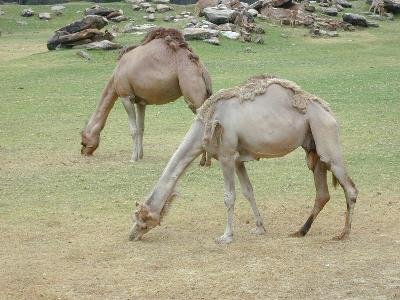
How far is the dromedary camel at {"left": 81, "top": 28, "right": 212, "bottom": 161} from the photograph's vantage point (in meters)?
12.7

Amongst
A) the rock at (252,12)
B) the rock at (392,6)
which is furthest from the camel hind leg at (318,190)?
the rock at (392,6)

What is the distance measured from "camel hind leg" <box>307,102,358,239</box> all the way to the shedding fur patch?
10cm

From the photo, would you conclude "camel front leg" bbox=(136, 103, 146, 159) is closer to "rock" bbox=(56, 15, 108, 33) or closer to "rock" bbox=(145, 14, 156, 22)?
"rock" bbox=(56, 15, 108, 33)

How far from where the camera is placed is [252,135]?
8812mm

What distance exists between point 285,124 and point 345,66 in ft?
53.8

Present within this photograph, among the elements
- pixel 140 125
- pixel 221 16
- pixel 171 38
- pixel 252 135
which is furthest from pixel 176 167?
pixel 221 16

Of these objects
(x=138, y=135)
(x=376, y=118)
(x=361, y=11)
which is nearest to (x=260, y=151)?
(x=138, y=135)

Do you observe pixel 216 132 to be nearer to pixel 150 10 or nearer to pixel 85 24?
pixel 85 24

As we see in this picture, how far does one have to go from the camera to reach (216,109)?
8930mm

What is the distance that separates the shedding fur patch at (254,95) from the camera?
29.1 ft

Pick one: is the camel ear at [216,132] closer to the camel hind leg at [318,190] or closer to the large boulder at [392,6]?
the camel hind leg at [318,190]

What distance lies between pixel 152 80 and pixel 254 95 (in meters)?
4.34

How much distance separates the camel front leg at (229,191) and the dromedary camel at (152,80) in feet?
12.4

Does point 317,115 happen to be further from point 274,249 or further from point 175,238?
point 175,238
